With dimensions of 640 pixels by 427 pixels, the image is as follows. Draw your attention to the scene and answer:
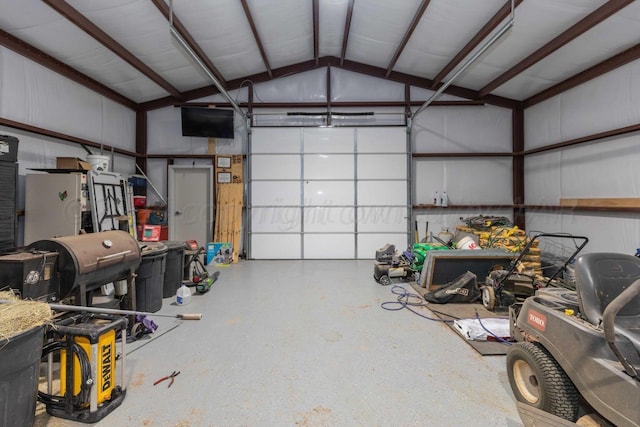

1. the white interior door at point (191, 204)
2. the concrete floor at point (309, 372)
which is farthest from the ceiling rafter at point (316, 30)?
the concrete floor at point (309, 372)

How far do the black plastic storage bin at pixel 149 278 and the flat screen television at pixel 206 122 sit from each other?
4.30 metres

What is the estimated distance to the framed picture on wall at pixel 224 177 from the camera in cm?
704

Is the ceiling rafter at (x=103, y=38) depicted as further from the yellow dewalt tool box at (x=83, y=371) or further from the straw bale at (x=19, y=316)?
the yellow dewalt tool box at (x=83, y=371)

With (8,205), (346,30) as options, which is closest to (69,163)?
(8,205)

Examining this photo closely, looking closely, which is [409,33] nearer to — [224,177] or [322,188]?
[322,188]

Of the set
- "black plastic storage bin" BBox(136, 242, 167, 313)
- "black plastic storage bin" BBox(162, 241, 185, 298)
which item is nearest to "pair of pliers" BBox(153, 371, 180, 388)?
"black plastic storage bin" BBox(136, 242, 167, 313)

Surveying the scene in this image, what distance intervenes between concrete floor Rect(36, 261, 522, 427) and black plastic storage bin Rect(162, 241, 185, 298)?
472mm

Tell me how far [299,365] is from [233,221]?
5179 mm

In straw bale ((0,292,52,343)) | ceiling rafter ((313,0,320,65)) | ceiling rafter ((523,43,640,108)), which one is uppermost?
ceiling rafter ((313,0,320,65))

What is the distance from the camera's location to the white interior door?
714 centimetres

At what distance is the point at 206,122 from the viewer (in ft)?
22.7

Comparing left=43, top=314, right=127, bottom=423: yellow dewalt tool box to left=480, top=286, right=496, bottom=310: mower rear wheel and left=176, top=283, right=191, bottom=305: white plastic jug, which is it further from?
left=480, top=286, right=496, bottom=310: mower rear wheel

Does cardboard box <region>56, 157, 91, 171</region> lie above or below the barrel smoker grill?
above

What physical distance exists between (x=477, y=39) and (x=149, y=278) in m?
6.35
